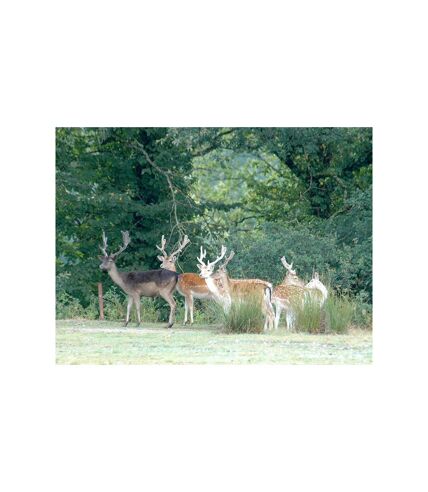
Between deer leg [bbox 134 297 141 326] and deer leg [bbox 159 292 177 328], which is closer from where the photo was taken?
deer leg [bbox 159 292 177 328]

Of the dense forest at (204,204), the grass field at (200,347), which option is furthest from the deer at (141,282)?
the dense forest at (204,204)

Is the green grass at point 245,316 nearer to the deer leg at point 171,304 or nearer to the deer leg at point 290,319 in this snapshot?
the deer leg at point 290,319

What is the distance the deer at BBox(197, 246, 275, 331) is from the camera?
16.1 metres

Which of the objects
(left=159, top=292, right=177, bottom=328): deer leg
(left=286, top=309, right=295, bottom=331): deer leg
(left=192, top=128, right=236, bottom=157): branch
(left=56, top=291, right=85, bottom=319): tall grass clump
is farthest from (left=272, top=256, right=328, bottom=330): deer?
(left=192, top=128, right=236, bottom=157): branch

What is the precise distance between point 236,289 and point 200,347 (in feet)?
5.05

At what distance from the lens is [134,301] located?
57.2 feet

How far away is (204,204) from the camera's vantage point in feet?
65.6

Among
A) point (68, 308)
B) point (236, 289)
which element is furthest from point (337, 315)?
point (68, 308)

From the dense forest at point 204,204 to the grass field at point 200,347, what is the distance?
6.56ft

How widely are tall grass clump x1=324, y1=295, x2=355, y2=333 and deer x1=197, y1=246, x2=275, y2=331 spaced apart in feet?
2.75

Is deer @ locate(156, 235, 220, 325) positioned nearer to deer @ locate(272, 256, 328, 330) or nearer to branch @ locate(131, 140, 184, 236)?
deer @ locate(272, 256, 328, 330)

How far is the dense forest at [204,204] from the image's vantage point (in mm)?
18375

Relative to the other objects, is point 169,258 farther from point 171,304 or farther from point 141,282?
point 171,304

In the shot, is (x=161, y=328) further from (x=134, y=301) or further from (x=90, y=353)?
(x=90, y=353)
